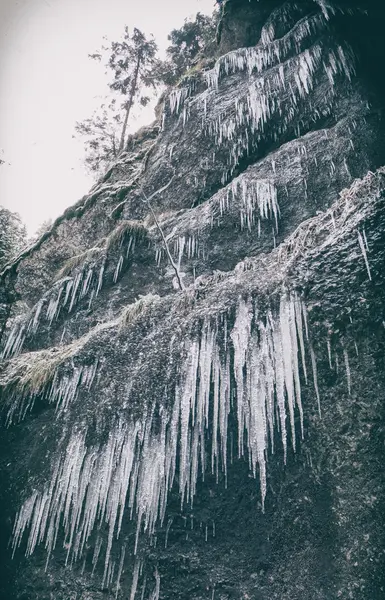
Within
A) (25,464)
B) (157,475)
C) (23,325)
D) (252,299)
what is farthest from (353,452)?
(23,325)

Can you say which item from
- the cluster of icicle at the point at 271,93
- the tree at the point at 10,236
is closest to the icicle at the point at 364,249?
the cluster of icicle at the point at 271,93

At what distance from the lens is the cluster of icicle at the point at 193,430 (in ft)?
14.3

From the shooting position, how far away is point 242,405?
14.7ft

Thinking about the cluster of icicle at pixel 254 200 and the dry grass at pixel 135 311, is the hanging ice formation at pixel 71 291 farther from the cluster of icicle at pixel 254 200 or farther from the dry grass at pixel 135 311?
the dry grass at pixel 135 311

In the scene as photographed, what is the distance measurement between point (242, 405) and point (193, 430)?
0.86m

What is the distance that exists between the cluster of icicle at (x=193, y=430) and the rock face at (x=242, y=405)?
0.03m

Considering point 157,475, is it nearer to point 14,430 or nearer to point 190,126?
point 14,430

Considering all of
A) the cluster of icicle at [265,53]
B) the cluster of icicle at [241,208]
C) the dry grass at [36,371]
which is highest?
the cluster of icicle at [265,53]

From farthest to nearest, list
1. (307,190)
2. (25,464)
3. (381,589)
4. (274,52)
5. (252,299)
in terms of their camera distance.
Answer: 1. (274,52)
2. (307,190)
3. (25,464)
4. (252,299)
5. (381,589)

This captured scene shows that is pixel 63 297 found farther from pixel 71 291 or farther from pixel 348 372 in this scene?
pixel 348 372

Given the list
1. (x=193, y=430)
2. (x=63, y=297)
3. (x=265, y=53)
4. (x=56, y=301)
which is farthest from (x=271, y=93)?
(x=193, y=430)

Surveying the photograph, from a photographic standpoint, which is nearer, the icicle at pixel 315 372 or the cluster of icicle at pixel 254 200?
the icicle at pixel 315 372

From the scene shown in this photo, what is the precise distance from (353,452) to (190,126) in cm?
1026

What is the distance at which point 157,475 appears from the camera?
4801mm
